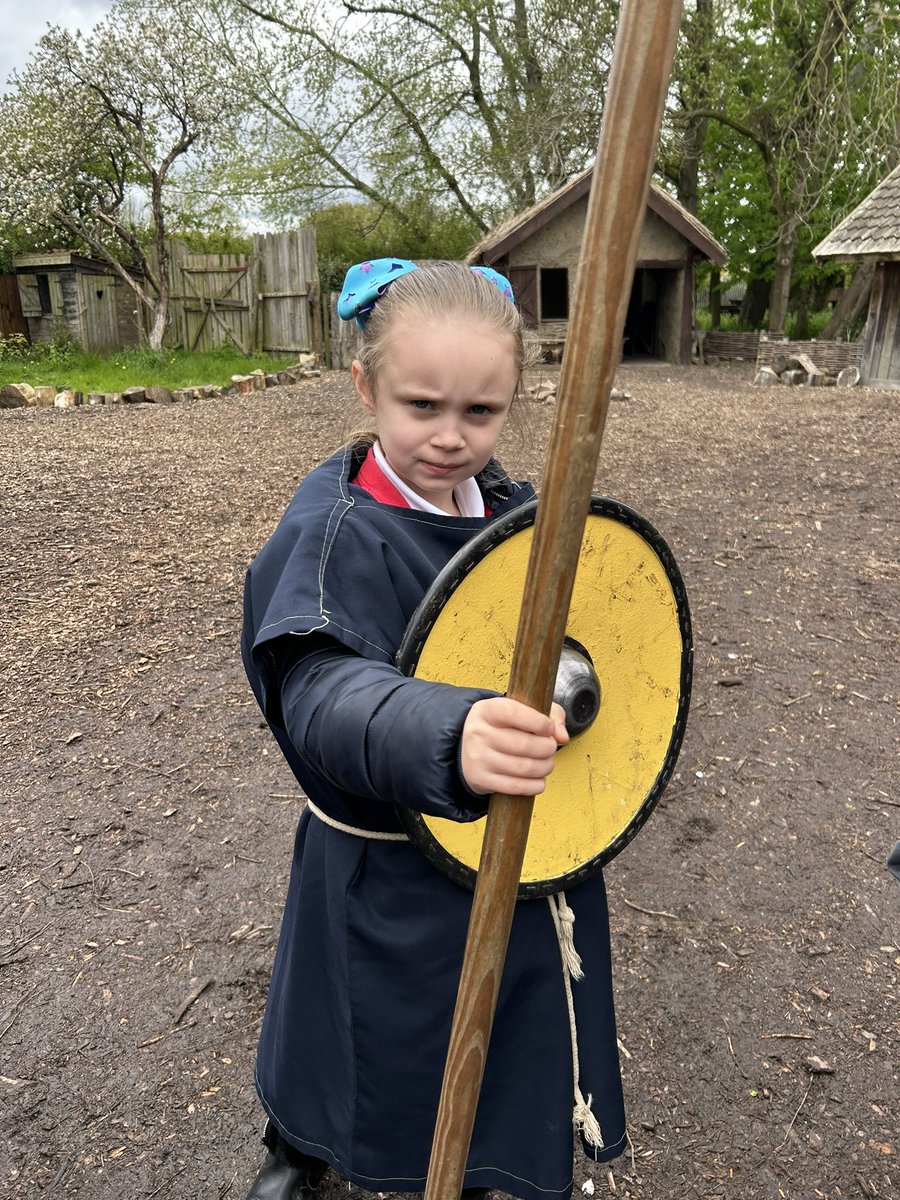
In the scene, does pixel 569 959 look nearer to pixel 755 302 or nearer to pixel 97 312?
pixel 97 312

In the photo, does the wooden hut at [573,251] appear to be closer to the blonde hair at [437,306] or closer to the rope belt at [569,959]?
the blonde hair at [437,306]

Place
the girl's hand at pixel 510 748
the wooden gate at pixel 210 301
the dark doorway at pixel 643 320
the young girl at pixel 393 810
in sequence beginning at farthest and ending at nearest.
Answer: the dark doorway at pixel 643 320, the wooden gate at pixel 210 301, the young girl at pixel 393 810, the girl's hand at pixel 510 748

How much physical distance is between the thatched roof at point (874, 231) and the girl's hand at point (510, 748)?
44.3 feet

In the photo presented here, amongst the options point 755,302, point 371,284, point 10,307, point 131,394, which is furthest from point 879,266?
point 10,307

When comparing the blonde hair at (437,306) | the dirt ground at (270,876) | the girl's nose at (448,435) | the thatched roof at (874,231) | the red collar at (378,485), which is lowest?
the dirt ground at (270,876)

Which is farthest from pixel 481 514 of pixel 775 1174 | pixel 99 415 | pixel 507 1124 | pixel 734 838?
pixel 99 415

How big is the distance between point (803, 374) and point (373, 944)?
1489cm

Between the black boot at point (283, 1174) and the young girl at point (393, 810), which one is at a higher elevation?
the young girl at point (393, 810)

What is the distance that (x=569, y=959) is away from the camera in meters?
1.49

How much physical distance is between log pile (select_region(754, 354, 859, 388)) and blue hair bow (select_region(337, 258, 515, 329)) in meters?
13.8

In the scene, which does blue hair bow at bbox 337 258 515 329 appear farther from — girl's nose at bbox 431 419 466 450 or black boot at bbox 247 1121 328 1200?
black boot at bbox 247 1121 328 1200

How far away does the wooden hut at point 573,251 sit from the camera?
16.7m

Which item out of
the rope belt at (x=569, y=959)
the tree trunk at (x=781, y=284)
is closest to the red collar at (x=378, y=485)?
the rope belt at (x=569, y=959)

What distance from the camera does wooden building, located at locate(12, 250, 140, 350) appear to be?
1911 cm
